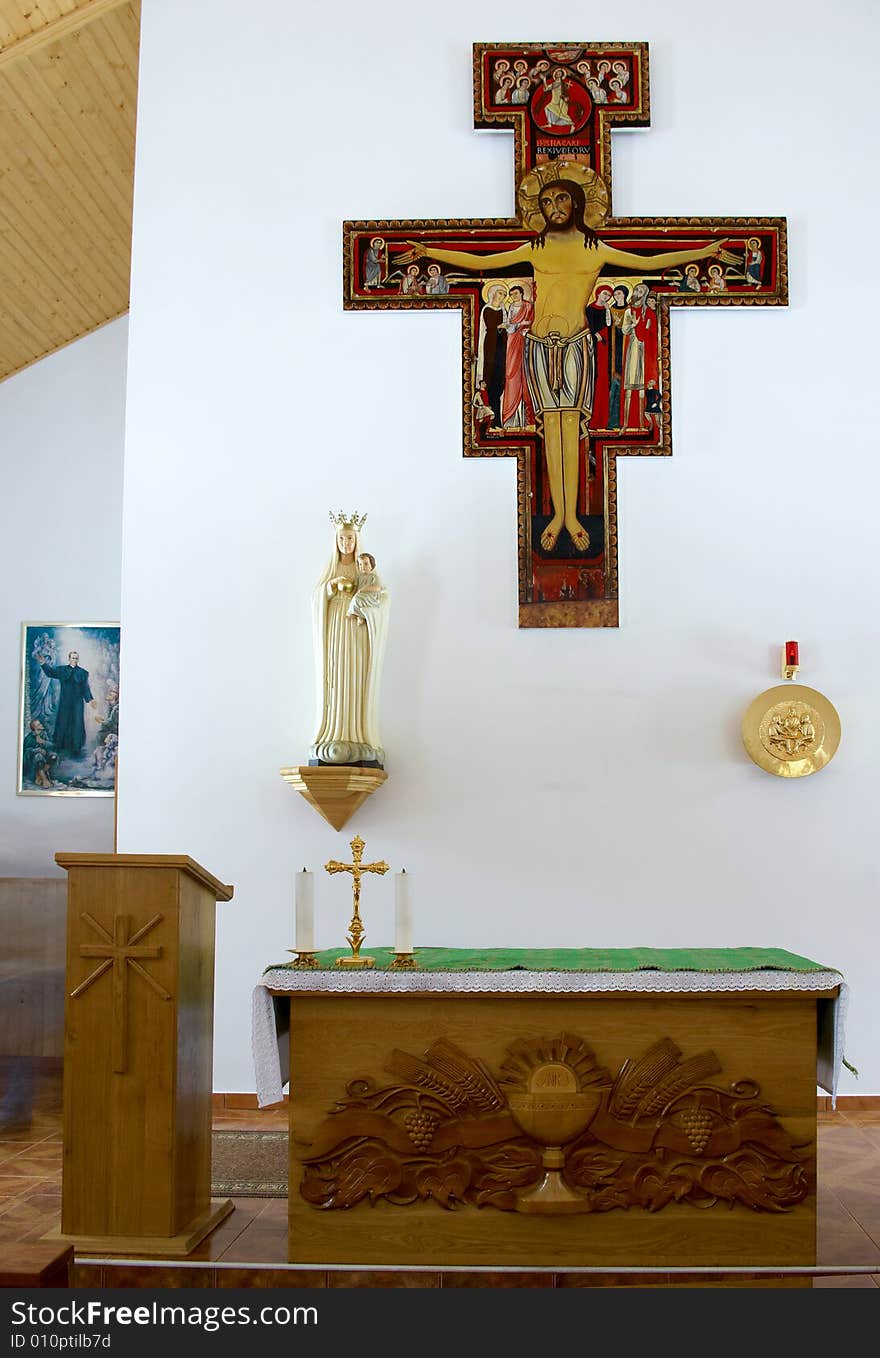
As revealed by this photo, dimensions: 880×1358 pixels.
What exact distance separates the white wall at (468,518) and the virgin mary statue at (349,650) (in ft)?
0.69

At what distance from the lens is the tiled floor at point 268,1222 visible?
3617mm

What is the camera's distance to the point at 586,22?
21.7 feet

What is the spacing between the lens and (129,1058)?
379 cm

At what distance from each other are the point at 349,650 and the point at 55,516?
3713 mm

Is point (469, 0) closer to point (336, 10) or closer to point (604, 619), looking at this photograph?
point (336, 10)

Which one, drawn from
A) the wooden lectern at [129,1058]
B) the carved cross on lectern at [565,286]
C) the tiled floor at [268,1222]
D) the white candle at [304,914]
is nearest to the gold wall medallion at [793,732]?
the carved cross on lectern at [565,286]

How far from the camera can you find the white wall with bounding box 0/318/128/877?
343 inches

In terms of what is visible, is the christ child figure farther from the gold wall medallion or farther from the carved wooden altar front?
the carved wooden altar front

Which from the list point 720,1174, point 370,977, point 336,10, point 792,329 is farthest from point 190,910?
point 336,10

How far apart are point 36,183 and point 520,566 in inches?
144

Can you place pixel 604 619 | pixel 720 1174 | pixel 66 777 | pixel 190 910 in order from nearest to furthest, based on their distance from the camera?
1. pixel 720 1174
2. pixel 190 910
3. pixel 604 619
4. pixel 66 777

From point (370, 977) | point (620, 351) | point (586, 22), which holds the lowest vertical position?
point (370, 977)

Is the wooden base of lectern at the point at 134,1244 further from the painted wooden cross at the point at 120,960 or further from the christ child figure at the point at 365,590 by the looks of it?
the christ child figure at the point at 365,590

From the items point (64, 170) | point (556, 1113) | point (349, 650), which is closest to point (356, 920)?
point (556, 1113)
